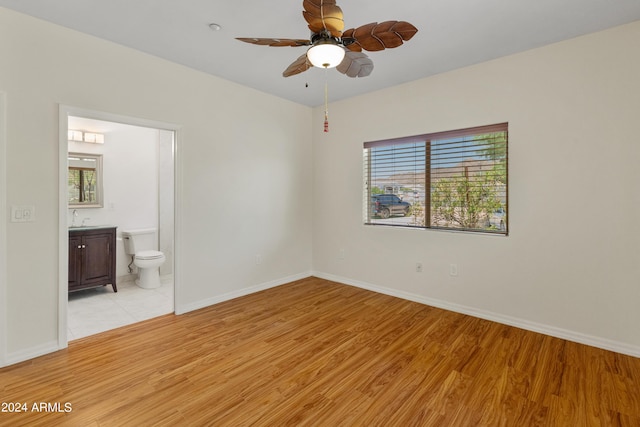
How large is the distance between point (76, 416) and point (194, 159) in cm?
244

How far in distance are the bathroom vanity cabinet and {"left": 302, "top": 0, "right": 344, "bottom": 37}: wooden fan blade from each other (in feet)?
12.4

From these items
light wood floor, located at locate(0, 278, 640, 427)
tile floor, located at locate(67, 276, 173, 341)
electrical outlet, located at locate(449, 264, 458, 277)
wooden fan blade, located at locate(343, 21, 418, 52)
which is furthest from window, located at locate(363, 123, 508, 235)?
tile floor, located at locate(67, 276, 173, 341)

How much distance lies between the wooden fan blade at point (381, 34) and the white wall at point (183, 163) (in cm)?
225

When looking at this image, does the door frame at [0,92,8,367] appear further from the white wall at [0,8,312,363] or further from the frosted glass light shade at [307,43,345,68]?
the frosted glass light shade at [307,43,345,68]

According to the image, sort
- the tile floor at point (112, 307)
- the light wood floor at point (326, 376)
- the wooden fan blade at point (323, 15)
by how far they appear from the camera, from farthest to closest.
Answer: the tile floor at point (112, 307), the light wood floor at point (326, 376), the wooden fan blade at point (323, 15)

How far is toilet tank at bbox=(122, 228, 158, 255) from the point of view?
4.61 m

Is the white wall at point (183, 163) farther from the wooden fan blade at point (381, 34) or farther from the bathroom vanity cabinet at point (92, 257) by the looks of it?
the wooden fan blade at point (381, 34)

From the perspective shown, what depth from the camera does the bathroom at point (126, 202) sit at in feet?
12.5

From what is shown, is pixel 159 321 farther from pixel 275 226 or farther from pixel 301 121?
pixel 301 121

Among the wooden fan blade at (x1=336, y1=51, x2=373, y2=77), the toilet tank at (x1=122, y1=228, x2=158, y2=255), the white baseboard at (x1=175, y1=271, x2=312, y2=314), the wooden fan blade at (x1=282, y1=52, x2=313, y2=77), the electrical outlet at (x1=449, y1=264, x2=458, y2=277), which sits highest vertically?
the wooden fan blade at (x1=282, y1=52, x2=313, y2=77)

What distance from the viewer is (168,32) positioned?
8.57ft

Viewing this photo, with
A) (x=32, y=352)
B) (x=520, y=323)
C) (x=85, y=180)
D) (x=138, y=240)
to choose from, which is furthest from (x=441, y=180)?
(x=85, y=180)

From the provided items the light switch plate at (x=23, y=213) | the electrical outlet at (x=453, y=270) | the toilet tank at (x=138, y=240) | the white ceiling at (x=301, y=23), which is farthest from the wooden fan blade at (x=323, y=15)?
the toilet tank at (x=138, y=240)

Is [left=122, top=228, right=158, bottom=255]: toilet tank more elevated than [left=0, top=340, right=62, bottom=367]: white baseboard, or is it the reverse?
[left=122, top=228, right=158, bottom=255]: toilet tank
